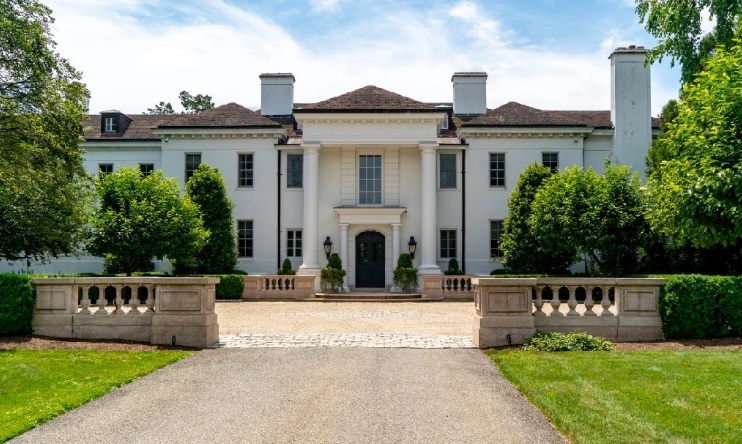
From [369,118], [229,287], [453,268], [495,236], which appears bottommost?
[229,287]

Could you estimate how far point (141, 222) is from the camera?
2488 centimetres

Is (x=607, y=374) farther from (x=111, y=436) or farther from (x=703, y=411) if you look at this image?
(x=111, y=436)

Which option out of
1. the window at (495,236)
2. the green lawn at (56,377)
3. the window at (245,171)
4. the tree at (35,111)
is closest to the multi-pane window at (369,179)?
the window at (245,171)

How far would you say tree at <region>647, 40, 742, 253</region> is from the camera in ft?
40.0

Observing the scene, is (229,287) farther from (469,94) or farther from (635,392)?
(635,392)

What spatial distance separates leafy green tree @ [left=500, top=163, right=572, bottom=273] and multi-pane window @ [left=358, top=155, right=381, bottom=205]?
657 cm

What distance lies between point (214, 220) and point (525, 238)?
548 inches

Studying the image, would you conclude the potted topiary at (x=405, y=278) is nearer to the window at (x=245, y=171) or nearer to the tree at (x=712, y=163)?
the window at (x=245, y=171)

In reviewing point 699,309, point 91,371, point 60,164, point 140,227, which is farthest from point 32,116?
point 699,309

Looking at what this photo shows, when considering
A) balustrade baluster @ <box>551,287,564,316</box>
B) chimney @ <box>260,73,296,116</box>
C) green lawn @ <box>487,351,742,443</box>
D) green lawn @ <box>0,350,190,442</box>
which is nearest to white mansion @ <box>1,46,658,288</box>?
chimney @ <box>260,73,296,116</box>

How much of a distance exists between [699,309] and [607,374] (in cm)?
504

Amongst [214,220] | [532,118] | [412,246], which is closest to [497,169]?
[532,118]

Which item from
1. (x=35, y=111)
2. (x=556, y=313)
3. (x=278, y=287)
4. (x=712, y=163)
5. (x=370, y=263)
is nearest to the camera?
(x=712, y=163)

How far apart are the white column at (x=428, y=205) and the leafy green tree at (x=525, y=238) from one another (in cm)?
328
